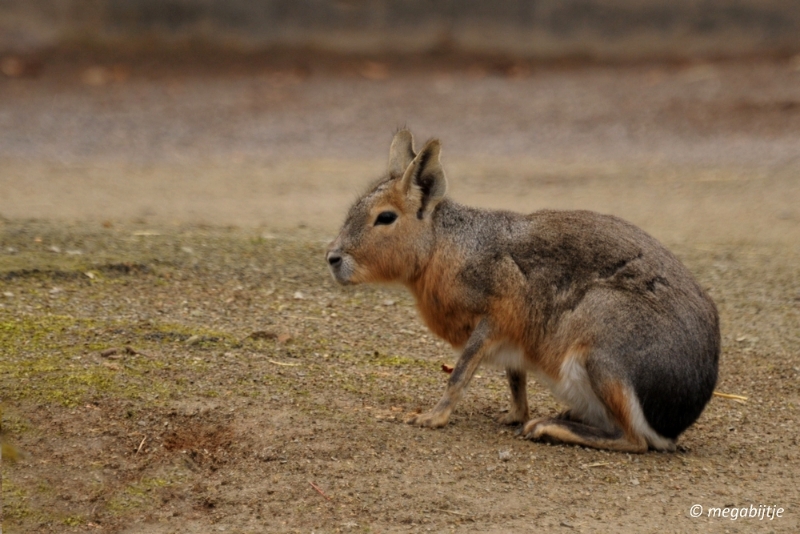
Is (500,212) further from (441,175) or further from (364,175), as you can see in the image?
(364,175)

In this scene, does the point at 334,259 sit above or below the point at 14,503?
above

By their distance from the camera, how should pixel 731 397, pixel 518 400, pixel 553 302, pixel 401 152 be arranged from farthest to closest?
pixel 731 397, pixel 401 152, pixel 518 400, pixel 553 302

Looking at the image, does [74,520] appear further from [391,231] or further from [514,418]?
[514,418]

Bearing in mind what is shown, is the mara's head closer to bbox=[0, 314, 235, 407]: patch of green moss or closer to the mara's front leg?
the mara's front leg

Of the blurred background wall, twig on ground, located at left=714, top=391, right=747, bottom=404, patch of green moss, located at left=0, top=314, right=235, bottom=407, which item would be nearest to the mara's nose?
patch of green moss, located at left=0, top=314, right=235, bottom=407

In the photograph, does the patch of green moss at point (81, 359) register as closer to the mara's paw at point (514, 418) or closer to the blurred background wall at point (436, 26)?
the mara's paw at point (514, 418)

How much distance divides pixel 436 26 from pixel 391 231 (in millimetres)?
11029

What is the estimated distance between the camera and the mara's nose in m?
4.76

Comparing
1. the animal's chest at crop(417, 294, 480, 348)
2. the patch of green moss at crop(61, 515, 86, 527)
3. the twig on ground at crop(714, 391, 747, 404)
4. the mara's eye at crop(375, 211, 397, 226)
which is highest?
the mara's eye at crop(375, 211, 397, 226)

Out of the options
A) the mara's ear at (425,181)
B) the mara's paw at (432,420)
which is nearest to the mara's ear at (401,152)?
the mara's ear at (425,181)

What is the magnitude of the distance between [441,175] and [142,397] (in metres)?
1.54

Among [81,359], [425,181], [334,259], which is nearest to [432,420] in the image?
[334,259]

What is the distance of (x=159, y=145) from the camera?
12.6 metres

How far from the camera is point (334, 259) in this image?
4766 millimetres
